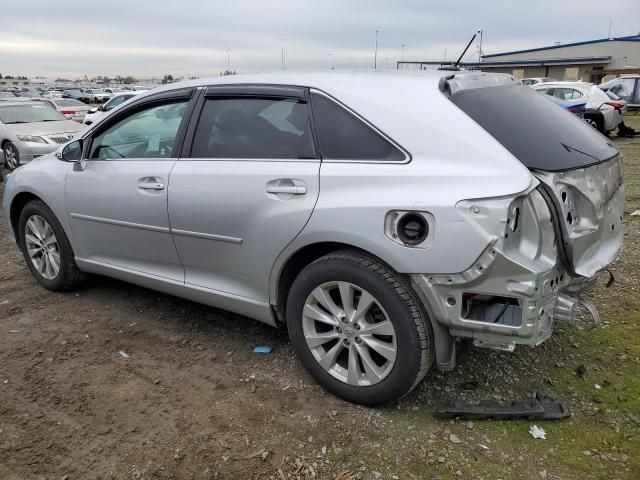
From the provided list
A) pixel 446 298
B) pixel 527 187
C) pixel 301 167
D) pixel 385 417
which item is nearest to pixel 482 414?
pixel 385 417

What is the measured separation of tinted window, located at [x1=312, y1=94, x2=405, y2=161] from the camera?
2789 millimetres

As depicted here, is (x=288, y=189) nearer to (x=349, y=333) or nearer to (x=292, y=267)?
(x=292, y=267)

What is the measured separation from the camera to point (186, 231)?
3.45 m

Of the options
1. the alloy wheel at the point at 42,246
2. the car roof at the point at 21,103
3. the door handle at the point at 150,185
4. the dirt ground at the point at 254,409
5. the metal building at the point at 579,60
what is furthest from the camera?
the metal building at the point at 579,60

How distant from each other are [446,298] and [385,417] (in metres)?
0.77

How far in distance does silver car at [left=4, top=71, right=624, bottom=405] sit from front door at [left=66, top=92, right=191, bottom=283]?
0.06ft

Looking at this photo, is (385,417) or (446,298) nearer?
(446,298)

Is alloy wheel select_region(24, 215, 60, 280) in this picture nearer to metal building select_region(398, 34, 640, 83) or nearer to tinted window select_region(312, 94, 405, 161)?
tinted window select_region(312, 94, 405, 161)

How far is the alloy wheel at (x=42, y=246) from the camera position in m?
4.53

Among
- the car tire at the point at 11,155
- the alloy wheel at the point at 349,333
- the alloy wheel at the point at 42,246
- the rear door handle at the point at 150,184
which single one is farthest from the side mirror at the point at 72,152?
the car tire at the point at 11,155

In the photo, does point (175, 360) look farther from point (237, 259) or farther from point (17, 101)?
point (17, 101)

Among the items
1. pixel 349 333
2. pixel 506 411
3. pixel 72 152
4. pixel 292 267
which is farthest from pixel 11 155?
pixel 506 411

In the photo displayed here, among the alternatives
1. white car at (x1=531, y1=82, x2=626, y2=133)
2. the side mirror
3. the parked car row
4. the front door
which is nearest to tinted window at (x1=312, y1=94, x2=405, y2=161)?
the front door

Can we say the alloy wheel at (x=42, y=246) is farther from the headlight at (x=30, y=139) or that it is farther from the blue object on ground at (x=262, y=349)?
the headlight at (x=30, y=139)
